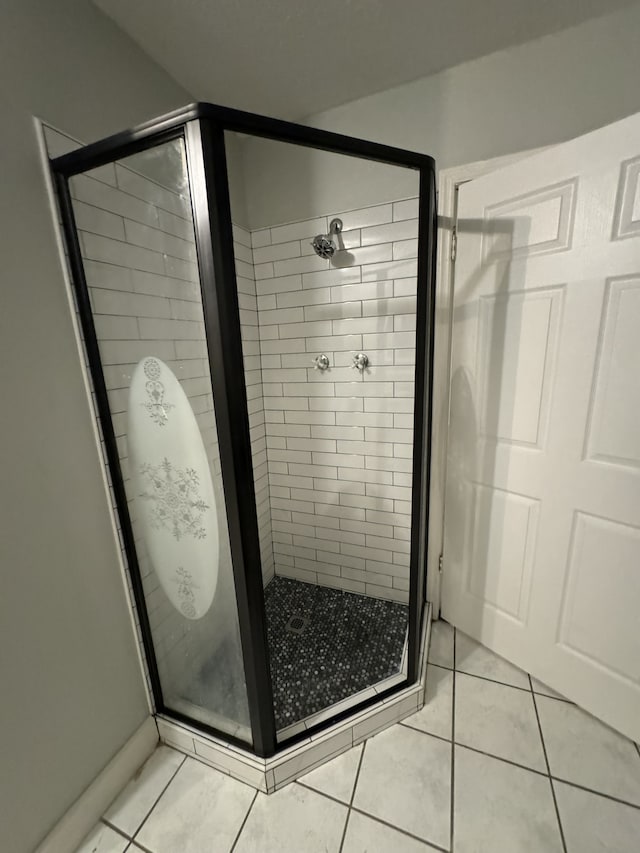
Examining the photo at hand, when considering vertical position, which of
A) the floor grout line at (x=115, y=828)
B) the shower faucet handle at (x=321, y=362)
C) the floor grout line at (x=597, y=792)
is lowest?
the floor grout line at (x=115, y=828)

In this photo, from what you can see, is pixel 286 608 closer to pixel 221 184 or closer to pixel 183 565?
pixel 183 565

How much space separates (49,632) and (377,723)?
1.11m

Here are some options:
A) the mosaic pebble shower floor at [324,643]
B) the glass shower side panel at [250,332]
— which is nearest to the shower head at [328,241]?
the glass shower side panel at [250,332]

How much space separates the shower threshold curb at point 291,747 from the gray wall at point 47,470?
0.76 feet

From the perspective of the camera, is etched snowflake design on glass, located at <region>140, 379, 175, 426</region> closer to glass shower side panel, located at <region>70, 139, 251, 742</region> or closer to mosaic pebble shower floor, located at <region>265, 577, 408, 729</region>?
glass shower side panel, located at <region>70, 139, 251, 742</region>

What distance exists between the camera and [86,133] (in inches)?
37.5

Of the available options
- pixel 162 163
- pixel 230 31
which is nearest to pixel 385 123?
pixel 230 31

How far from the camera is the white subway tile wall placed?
4.92ft

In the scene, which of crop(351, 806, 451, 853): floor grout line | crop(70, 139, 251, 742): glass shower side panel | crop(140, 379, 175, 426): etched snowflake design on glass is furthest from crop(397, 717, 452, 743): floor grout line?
crop(140, 379, 175, 426): etched snowflake design on glass

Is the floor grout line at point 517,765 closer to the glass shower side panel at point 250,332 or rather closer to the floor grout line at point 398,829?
the floor grout line at point 398,829

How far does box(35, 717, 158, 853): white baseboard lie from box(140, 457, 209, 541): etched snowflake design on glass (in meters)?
0.75

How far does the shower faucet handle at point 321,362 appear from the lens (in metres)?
1.65

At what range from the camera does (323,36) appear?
42.3 inches

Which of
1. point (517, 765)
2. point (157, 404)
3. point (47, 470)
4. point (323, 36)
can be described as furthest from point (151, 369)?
point (517, 765)
